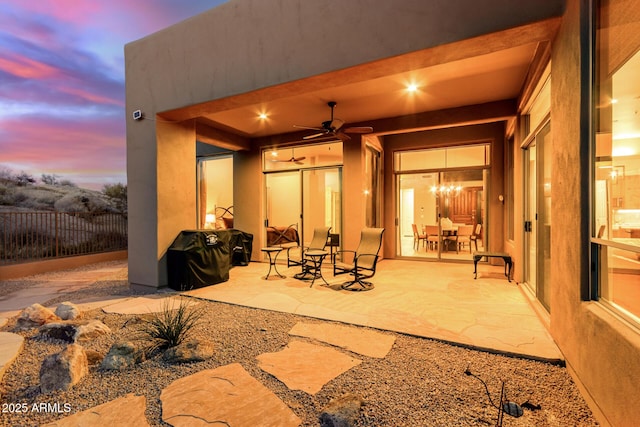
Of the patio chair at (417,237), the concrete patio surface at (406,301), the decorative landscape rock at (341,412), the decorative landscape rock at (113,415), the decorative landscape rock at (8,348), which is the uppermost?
the patio chair at (417,237)

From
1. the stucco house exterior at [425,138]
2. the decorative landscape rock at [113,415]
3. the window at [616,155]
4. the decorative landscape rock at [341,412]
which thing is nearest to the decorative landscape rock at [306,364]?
the decorative landscape rock at [341,412]

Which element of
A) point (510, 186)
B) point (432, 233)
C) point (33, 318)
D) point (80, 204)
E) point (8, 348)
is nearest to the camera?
point (8, 348)

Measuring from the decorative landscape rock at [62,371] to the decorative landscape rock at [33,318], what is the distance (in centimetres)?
170

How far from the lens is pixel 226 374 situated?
2.25 m

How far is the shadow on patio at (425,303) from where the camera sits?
2818 mm

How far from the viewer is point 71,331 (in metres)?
3.04

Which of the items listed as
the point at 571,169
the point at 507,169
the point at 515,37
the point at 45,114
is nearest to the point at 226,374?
the point at 571,169

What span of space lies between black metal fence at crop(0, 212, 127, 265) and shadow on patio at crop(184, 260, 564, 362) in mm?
4915

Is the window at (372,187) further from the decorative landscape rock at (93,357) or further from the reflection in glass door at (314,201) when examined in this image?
the decorative landscape rock at (93,357)

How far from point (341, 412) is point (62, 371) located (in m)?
2.20

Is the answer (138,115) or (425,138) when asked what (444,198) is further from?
(138,115)

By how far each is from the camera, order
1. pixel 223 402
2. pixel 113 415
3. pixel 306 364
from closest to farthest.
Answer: pixel 113 415 < pixel 223 402 < pixel 306 364

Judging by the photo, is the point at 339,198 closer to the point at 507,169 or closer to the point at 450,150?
the point at 450,150

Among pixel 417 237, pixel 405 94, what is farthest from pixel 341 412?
pixel 417 237
